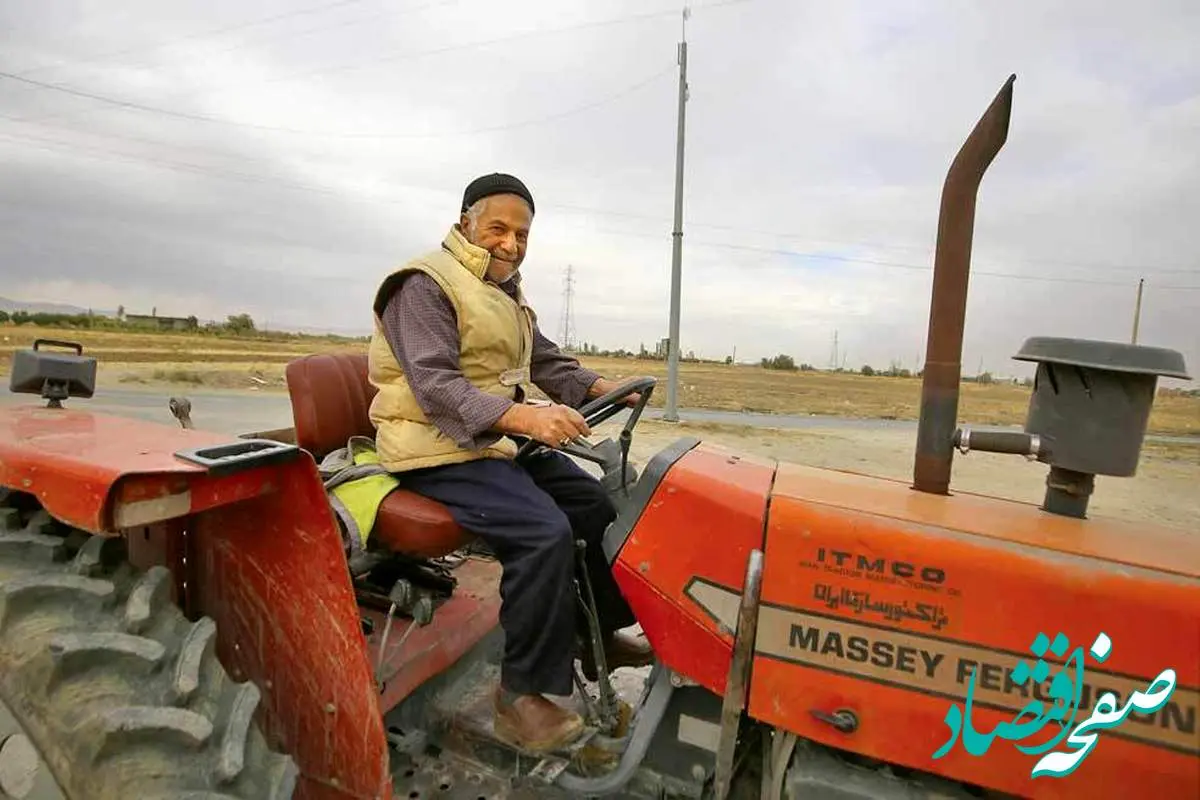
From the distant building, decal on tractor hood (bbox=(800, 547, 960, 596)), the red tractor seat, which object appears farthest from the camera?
the distant building

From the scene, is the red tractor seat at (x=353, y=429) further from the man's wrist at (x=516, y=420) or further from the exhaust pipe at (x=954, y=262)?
the exhaust pipe at (x=954, y=262)

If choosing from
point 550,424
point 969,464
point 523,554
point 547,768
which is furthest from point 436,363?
point 969,464

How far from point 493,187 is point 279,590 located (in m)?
1.26

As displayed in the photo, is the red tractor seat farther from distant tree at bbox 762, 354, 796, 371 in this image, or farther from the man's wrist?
distant tree at bbox 762, 354, 796, 371

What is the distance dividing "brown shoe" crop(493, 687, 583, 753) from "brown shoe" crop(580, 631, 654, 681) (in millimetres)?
316

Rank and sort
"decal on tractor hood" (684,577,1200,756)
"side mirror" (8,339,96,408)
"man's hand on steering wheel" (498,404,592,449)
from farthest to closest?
"side mirror" (8,339,96,408)
"man's hand on steering wheel" (498,404,592,449)
"decal on tractor hood" (684,577,1200,756)

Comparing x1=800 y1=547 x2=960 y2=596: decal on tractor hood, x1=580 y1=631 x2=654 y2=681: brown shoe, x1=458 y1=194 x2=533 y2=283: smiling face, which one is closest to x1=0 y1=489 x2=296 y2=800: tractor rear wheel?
x1=580 y1=631 x2=654 y2=681: brown shoe

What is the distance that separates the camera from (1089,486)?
1.51 m

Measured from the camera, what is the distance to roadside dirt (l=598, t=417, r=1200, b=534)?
23.7ft

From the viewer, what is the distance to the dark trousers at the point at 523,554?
1.70 m

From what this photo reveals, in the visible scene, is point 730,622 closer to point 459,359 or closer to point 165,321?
point 459,359

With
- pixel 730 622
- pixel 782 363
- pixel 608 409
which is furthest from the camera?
pixel 782 363

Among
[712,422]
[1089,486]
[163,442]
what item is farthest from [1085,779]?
[712,422]

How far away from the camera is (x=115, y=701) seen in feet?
4.14
